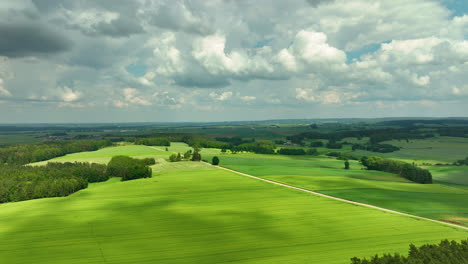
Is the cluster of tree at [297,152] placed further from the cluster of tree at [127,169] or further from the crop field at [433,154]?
the cluster of tree at [127,169]

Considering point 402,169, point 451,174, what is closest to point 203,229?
point 402,169

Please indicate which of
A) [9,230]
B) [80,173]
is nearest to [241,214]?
[9,230]

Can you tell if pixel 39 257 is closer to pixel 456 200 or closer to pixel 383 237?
pixel 383 237

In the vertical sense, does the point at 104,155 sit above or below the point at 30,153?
below

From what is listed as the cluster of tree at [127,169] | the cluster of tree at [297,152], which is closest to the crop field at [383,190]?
the cluster of tree at [127,169]

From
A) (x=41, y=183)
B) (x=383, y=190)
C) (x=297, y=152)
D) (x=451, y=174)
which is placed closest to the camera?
(x=383, y=190)

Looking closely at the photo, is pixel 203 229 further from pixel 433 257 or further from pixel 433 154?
pixel 433 154
